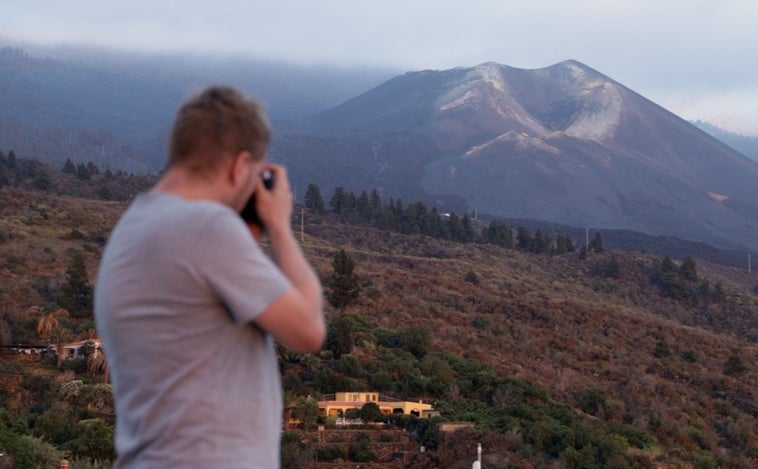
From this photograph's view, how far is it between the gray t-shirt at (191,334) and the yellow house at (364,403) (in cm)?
2052

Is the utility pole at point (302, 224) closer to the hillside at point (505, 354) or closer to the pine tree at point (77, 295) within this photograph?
the hillside at point (505, 354)

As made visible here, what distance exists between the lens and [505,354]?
31.9 meters

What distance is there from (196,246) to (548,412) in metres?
22.2

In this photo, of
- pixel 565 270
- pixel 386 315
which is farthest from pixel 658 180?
pixel 386 315

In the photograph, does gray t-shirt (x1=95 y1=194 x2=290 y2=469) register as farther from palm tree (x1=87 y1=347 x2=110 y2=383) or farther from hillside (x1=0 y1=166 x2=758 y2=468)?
palm tree (x1=87 y1=347 x2=110 y2=383)

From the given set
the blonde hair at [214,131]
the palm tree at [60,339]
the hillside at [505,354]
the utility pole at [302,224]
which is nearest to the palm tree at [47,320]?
the hillside at [505,354]

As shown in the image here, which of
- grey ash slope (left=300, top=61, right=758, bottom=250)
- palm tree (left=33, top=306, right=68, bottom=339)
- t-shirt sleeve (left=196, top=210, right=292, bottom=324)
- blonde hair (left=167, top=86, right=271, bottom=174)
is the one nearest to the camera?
t-shirt sleeve (left=196, top=210, right=292, bottom=324)

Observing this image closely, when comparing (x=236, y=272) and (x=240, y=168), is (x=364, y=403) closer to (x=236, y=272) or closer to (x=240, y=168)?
(x=240, y=168)

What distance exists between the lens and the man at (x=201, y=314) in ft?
7.99

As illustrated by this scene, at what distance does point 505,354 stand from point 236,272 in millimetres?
29889

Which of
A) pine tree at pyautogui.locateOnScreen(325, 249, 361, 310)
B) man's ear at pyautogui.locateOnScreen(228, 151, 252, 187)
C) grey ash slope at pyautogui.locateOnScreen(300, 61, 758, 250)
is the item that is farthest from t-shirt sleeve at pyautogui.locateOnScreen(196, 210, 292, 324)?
grey ash slope at pyautogui.locateOnScreen(300, 61, 758, 250)

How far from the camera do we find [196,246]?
2.43 metres

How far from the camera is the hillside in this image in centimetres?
2173

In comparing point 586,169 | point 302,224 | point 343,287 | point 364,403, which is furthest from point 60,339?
point 586,169
